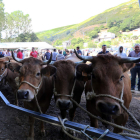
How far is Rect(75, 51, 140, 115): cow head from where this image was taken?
202cm

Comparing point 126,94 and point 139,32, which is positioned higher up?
point 139,32

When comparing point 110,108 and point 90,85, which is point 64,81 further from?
point 110,108

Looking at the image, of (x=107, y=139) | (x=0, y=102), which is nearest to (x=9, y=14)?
(x=0, y=102)

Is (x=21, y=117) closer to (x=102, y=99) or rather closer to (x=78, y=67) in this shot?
(x=78, y=67)

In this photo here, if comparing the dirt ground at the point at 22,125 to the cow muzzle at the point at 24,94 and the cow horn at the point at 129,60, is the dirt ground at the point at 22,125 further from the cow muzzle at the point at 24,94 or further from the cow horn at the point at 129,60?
the cow horn at the point at 129,60

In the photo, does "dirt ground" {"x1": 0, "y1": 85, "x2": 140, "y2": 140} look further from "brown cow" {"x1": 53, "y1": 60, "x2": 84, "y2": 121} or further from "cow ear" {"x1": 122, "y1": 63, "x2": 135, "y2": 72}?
"cow ear" {"x1": 122, "y1": 63, "x2": 135, "y2": 72}

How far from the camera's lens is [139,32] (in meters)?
92.5

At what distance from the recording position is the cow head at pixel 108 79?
2.02m

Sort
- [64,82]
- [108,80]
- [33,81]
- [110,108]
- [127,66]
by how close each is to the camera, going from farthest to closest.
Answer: [64,82] < [33,81] < [127,66] < [108,80] < [110,108]

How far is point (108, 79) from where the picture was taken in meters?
2.18

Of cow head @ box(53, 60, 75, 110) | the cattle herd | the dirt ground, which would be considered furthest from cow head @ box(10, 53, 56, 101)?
the dirt ground

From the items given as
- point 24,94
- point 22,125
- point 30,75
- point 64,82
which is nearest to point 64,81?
point 64,82

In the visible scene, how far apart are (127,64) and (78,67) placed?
94cm

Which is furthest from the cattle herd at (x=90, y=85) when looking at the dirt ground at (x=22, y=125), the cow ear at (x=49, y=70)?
the dirt ground at (x=22, y=125)
